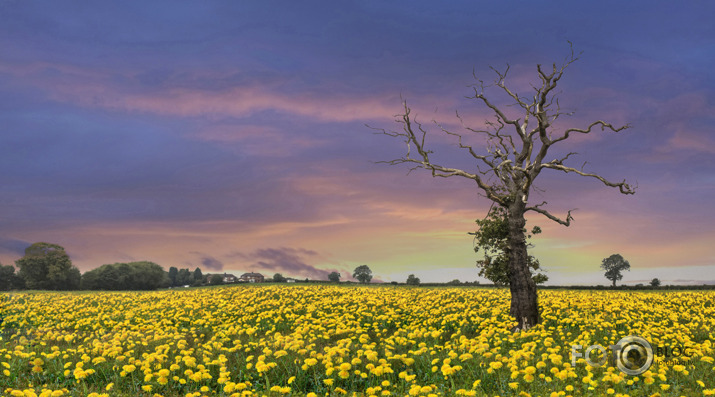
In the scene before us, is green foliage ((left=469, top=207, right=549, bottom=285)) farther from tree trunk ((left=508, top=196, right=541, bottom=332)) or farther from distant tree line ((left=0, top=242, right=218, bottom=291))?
distant tree line ((left=0, top=242, right=218, bottom=291))

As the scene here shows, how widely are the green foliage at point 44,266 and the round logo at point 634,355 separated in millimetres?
70904

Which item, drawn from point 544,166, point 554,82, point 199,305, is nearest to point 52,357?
point 199,305

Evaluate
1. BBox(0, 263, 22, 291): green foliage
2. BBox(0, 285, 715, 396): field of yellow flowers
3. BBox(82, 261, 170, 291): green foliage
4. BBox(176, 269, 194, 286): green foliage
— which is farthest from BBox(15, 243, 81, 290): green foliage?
BBox(0, 285, 715, 396): field of yellow flowers

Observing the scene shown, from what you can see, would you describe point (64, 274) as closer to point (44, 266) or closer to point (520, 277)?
point (44, 266)

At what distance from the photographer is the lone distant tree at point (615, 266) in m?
75.3

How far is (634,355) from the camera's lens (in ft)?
31.2

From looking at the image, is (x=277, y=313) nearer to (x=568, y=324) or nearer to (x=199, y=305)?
(x=199, y=305)

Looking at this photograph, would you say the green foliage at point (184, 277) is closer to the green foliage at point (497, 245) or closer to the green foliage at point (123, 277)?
the green foliage at point (123, 277)

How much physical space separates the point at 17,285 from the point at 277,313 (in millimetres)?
69747

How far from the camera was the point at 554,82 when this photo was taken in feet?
60.0

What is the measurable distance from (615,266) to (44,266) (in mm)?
85746

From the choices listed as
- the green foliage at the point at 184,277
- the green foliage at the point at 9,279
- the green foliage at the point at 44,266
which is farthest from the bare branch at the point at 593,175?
the green foliage at the point at 184,277

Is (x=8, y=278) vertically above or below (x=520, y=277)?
below

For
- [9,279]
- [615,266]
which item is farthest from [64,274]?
[615,266]
